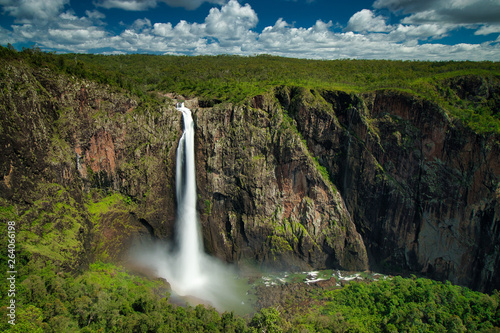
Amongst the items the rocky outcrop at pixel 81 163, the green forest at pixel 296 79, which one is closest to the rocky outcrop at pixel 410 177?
the green forest at pixel 296 79

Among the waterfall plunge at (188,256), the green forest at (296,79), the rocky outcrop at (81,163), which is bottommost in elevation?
the waterfall plunge at (188,256)

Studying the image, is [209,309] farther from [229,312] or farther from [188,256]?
[188,256]

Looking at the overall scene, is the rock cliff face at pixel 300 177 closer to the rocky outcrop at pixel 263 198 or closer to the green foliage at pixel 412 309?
the rocky outcrop at pixel 263 198

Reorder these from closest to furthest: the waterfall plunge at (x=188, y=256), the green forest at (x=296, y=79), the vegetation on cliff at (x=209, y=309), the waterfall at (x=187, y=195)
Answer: the vegetation on cliff at (x=209, y=309) → the waterfall plunge at (x=188, y=256) → the green forest at (x=296, y=79) → the waterfall at (x=187, y=195)

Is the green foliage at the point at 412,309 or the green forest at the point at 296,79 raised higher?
the green forest at the point at 296,79

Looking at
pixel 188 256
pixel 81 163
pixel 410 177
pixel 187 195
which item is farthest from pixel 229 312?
pixel 410 177

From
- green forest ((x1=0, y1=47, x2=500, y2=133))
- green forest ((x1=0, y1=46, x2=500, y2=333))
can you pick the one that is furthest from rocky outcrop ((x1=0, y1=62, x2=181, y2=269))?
green forest ((x1=0, y1=47, x2=500, y2=133))

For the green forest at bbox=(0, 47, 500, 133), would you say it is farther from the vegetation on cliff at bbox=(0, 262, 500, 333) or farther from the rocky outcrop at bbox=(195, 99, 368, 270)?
the vegetation on cliff at bbox=(0, 262, 500, 333)

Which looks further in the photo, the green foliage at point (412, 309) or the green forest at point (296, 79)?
the green forest at point (296, 79)
